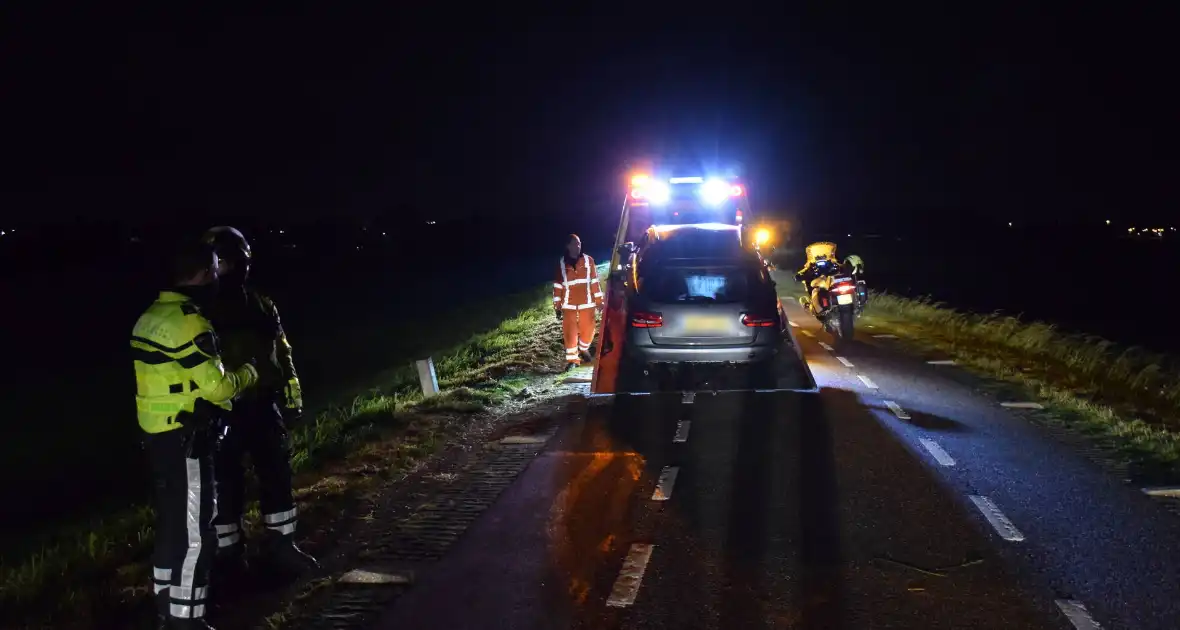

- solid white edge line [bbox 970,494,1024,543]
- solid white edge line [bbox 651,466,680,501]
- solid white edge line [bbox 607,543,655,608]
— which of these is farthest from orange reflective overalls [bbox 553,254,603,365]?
solid white edge line [bbox 607,543,655,608]

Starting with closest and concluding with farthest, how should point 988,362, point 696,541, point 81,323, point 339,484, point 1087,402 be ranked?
1. point 696,541
2. point 339,484
3. point 1087,402
4. point 988,362
5. point 81,323

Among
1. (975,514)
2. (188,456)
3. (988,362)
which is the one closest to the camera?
(188,456)

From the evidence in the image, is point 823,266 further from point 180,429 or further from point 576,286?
point 180,429

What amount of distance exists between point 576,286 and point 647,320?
3144mm

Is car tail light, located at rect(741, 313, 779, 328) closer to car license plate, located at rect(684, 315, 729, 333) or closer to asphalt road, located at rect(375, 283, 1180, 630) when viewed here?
car license plate, located at rect(684, 315, 729, 333)

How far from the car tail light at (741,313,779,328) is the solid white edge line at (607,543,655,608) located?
4.71 m

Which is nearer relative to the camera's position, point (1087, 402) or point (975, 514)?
point (975, 514)

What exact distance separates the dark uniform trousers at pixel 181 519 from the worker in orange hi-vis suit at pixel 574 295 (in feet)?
28.5

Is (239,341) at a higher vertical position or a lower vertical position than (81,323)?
higher

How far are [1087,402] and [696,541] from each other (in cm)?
631

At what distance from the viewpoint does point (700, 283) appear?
10.4 m

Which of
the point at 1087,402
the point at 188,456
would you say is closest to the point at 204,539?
the point at 188,456

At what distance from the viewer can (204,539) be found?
171 inches

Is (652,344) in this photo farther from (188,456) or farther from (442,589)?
(188,456)
